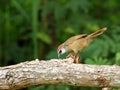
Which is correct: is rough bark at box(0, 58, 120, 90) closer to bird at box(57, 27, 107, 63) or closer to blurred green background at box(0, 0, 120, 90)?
bird at box(57, 27, 107, 63)

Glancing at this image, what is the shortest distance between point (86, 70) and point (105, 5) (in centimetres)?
312

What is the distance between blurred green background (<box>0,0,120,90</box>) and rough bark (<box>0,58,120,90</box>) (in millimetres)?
2083

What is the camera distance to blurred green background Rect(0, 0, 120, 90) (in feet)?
18.2

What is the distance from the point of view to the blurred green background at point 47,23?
18.2 feet

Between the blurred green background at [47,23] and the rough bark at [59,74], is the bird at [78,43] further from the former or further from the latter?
the blurred green background at [47,23]

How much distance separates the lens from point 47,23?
5863mm

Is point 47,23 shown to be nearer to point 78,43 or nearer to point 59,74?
point 78,43

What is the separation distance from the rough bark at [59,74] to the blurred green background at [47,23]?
2.08 m

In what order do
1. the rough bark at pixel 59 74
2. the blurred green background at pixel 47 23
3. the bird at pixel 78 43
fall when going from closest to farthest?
the rough bark at pixel 59 74
the bird at pixel 78 43
the blurred green background at pixel 47 23

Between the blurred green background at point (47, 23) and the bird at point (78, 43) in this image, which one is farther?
the blurred green background at point (47, 23)

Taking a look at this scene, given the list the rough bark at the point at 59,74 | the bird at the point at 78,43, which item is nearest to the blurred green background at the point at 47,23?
the bird at the point at 78,43

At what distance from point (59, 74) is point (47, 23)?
2.78m

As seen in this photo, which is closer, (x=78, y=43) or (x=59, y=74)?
(x=59, y=74)

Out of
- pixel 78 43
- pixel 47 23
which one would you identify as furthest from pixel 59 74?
pixel 47 23
